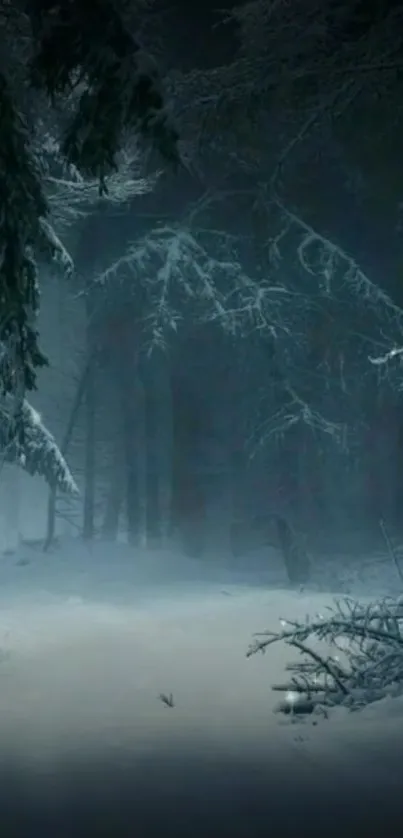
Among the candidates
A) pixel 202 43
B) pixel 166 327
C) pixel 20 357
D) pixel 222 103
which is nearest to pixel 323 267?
pixel 166 327

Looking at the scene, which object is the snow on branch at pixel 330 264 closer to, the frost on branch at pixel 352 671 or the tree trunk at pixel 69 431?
the tree trunk at pixel 69 431

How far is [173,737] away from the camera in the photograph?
6.34 metres

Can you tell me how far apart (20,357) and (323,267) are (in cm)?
705

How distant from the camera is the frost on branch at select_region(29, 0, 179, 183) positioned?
4.88 metres

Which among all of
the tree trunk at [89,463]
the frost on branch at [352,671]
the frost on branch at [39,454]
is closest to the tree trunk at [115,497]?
the tree trunk at [89,463]

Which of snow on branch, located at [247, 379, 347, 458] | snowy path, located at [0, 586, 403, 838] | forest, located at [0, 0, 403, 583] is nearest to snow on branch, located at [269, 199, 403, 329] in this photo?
forest, located at [0, 0, 403, 583]

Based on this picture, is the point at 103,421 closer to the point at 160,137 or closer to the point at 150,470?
the point at 150,470

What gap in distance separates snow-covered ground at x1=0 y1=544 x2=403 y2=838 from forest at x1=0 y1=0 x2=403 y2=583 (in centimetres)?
156

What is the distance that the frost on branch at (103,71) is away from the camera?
488cm

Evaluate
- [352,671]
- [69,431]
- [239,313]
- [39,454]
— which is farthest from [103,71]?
[69,431]

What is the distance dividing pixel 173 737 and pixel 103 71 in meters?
3.62

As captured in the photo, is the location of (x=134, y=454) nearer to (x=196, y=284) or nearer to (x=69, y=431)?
(x=69, y=431)

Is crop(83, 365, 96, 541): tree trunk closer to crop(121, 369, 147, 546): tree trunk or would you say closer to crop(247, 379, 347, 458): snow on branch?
crop(121, 369, 147, 546): tree trunk

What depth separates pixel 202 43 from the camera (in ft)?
35.7
